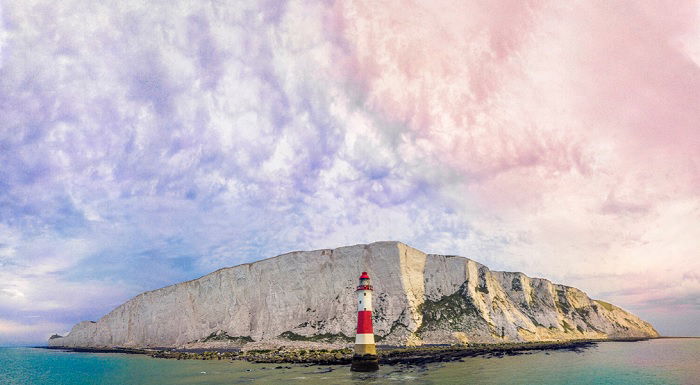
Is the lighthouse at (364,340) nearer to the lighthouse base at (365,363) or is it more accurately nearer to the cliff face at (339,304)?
the lighthouse base at (365,363)

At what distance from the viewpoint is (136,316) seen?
10325 centimetres

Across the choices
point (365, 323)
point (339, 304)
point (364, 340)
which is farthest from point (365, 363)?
point (339, 304)

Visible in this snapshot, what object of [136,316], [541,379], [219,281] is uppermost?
[219,281]

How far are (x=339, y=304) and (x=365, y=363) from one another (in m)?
49.5

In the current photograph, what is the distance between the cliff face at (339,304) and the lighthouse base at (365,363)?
3919cm

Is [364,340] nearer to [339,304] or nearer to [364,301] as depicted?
[364,301]

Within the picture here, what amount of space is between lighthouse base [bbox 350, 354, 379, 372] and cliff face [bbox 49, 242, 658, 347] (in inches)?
1543

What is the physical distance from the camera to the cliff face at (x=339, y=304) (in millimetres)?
78500

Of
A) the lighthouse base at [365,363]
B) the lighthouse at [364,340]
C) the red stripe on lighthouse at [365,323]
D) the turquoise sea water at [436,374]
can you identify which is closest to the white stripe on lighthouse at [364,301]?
the lighthouse at [364,340]

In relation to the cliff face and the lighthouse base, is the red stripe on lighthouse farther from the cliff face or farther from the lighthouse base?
the cliff face

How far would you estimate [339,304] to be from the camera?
83.1 metres

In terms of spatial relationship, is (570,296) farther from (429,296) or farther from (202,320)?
(202,320)

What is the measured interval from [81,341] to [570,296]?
13588 centimetres

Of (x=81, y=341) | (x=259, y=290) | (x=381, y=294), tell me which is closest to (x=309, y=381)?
(x=381, y=294)
